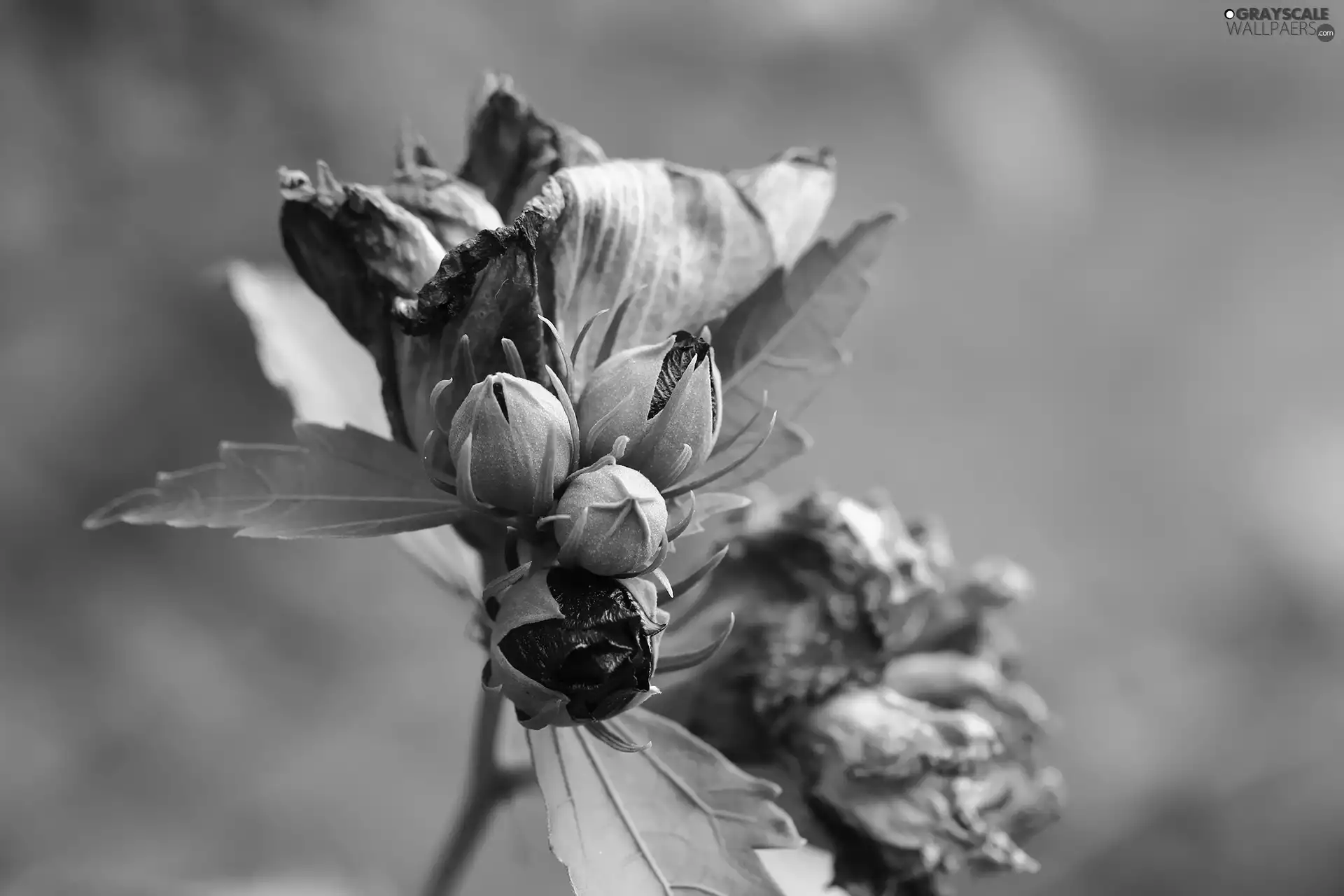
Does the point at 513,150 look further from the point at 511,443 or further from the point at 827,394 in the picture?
the point at 827,394

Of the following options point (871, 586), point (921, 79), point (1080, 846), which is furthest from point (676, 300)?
point (921, 79)

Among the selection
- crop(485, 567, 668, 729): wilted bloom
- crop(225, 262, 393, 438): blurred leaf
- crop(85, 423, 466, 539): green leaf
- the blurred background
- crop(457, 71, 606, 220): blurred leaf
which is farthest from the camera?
the blurred background

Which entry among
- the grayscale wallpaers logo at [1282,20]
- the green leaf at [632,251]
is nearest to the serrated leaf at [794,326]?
the green leaf at [632,251]

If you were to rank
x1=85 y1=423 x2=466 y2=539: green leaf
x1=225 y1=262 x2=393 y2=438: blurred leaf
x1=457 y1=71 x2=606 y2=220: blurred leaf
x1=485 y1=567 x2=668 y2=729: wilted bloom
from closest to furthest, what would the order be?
x1=485 y1=567 x2=668 y2=729: wilted bloom, x1=85 y1=423 x2=466 y2=539: green leaf, x1=457 y1=71 x2=606 y2=220: blurred leaf, x1=225 y1=262 x2=393 y2=438: blurred leaf

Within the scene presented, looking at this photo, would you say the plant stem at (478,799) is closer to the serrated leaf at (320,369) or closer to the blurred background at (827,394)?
the serrated leaf at (320,369)

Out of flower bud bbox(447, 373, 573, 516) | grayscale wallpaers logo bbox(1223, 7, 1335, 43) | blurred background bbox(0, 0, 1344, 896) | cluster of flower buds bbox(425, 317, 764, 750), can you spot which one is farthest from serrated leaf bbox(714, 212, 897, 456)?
grayscale wallpaers logo bbox(1223, 7, 1335, 43)

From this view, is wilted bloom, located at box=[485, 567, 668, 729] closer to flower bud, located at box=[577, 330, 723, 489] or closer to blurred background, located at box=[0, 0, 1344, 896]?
flower bud, located at box=[577, 330, 723, 489]

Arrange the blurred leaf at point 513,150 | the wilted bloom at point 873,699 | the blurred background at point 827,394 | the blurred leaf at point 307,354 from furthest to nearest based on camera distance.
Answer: the blurred background at point 827,394 → the blurred leaf at point 307,354 → the wilted bloom at point 873,699 → the blurred leaf at point 513,150

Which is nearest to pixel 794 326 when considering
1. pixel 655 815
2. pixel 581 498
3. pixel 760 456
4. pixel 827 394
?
pixel 760 456
